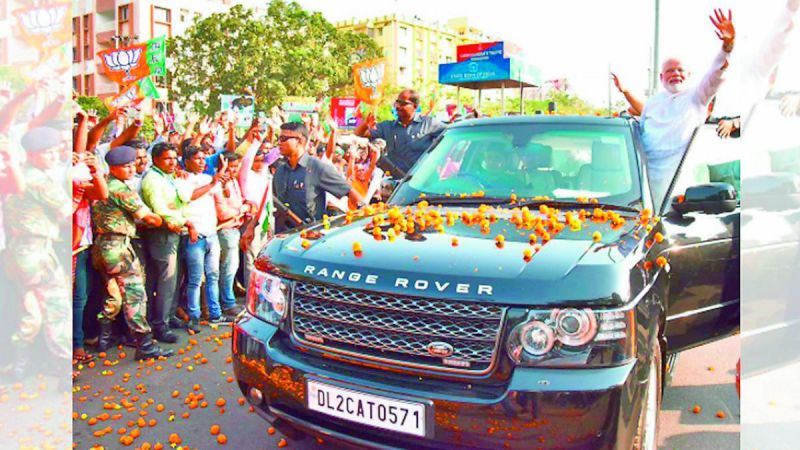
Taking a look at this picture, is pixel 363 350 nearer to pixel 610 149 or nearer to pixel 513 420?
pixel 513 420

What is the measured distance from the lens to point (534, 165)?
13.2 ft

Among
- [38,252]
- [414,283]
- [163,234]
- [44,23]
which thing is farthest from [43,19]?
[163,234]

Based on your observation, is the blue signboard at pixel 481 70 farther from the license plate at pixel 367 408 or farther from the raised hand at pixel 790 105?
the license plate at pixel 367 408

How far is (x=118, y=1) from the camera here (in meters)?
58.1

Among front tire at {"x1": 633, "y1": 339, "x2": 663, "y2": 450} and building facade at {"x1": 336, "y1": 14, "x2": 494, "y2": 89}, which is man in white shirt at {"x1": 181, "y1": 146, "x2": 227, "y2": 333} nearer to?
front tire at {"x1": 633, "y1": 339, "x2": 663, "y2": 450}

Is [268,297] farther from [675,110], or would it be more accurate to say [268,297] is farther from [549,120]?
[675,110]

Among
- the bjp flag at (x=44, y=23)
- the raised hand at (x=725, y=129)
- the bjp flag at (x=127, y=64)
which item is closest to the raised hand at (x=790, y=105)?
the raised hand at (x=725, y=129)

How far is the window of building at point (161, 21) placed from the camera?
57206 millimetres

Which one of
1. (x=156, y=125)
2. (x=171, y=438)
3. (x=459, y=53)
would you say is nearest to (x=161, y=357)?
(x=171, y=438)

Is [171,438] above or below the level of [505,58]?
below

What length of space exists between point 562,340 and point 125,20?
63045 mm

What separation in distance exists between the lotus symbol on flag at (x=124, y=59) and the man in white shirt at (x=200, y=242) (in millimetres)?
6923

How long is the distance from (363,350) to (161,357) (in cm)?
346

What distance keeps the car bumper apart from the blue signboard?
26133 millimetres
